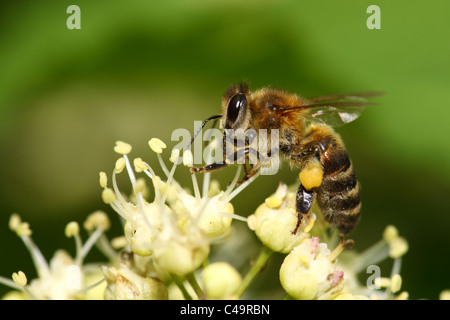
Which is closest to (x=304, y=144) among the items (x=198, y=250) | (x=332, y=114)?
→ (x=332, y=114)

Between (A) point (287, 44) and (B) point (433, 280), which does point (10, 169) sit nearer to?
(A) point (287, 44)

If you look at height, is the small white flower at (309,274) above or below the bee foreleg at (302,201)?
below

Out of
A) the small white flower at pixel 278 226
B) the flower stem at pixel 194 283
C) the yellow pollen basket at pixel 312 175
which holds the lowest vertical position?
the flower stem at pixel 194 283

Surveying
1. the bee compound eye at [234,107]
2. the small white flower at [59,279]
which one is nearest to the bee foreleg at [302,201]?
the bee compound eye at [234,107]

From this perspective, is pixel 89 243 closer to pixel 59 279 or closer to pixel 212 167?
pixel 59 279

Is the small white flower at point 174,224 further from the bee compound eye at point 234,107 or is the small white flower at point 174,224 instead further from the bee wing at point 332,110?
the bee wing at point 332,110
